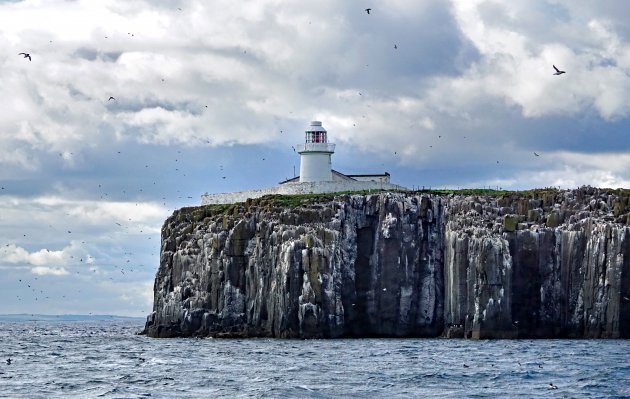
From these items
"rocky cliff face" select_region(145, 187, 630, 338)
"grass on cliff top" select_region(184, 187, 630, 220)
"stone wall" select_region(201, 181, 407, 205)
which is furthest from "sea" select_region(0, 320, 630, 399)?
"stone wall" select_region(201, 181, 407, 205)

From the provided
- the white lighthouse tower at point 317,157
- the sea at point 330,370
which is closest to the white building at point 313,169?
the white lighthouse tower at point 317,157

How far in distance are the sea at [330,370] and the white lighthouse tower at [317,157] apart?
32.9m

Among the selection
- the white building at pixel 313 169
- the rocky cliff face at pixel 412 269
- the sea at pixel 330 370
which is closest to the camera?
the sea at pixel 330 370

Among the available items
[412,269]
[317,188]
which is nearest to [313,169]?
[317,188]

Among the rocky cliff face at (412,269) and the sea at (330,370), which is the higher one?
the rocky cliff face at (412,269)

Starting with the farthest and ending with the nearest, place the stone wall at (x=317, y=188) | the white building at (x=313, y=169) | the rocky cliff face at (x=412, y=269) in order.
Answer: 1. the white building at (x=313, y=169)
2. the stone wall at (x=317, y=188)
3. the rocky cliff face at (x=412, y=269)

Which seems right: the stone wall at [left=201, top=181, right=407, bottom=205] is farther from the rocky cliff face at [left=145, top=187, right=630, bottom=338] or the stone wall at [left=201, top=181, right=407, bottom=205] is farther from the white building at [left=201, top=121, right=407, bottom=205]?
the rocky cliff face at [left=145, top=187, right=630, bottom=338]

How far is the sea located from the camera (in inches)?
2763

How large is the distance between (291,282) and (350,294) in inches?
248

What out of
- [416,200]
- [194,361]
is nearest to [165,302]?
[416,200]

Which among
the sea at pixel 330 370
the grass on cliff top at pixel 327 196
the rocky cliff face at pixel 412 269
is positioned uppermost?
the grass on cliff top at pixel 327 196

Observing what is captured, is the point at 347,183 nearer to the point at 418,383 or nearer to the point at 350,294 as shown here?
the point at 350,294

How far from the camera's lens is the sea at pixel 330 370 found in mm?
70188

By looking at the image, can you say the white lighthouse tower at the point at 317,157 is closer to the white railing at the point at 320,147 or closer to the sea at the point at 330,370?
the white railing at the point at 320,147
